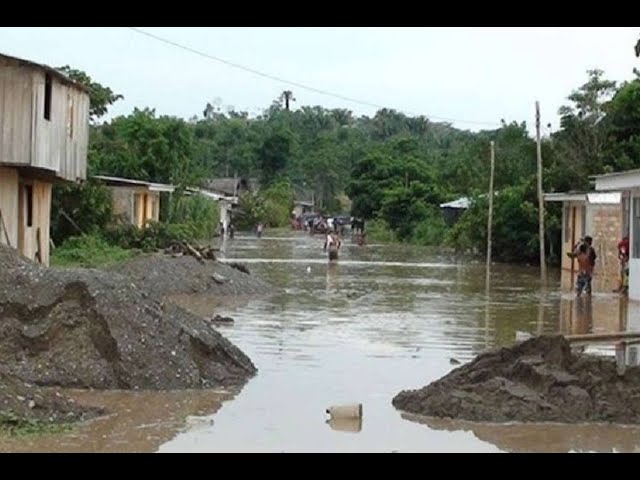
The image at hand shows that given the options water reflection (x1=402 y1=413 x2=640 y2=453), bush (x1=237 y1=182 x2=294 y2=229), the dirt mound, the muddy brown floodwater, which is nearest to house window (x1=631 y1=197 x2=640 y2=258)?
the muddy brown floodwater

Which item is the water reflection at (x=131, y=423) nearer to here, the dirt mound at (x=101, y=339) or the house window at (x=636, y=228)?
the dirt mound at (x=101, y=339)

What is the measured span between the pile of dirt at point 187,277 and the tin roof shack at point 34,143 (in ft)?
8.27

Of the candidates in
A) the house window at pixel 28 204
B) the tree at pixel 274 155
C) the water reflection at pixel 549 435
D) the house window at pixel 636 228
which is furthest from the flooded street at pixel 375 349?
the tree at pixel 274 155

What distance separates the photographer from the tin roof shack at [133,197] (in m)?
45.1

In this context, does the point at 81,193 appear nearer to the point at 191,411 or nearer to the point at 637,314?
the point at 637,314

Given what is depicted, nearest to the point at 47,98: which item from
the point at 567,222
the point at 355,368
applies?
the point at 355,368

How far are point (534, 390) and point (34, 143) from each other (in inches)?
605

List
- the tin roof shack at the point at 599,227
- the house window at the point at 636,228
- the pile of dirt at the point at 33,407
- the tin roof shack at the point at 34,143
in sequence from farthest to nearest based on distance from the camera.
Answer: the tin roof shack at the point at 599,227 → the house window at the point at 636,228 → the tin roof shack at the point at 34,143 → the pile of dirt at the point at 33,407

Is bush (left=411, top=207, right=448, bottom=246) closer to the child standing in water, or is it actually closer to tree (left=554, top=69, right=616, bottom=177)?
tree (left=554, top=69, right=616, bottom=177)

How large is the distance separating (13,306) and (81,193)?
24627mm

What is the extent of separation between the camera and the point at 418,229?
7362 centimetres

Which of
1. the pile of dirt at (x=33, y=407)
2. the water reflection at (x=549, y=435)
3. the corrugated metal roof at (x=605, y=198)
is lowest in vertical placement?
the water reflection at (x=549, y=435)

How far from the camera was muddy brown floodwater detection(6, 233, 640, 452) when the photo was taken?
438 inches
